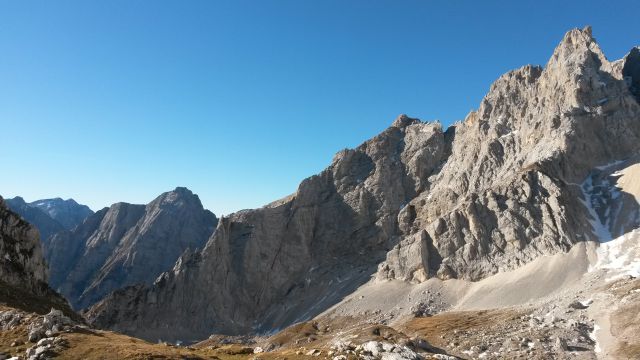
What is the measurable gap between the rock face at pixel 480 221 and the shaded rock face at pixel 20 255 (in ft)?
323

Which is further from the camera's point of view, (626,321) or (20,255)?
(20,255)

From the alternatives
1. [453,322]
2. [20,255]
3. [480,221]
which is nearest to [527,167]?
[480,221]

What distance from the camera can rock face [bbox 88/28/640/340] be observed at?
142 meters

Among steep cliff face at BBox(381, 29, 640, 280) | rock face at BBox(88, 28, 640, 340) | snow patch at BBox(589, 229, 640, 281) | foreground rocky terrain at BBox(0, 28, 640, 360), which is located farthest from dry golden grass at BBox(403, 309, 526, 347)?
rock face at BBox(88, 28, 640, 340)

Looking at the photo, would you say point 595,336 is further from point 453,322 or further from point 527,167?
point 527,167

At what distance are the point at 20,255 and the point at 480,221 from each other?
126877 millimetres

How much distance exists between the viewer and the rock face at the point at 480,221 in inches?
5581

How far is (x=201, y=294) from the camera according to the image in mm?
192375

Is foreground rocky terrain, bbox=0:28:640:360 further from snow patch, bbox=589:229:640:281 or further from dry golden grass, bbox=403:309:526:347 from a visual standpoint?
dry golden grass, bbox=403:309:526:347

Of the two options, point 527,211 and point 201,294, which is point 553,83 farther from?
point 201,294

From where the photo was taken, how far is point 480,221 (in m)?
150

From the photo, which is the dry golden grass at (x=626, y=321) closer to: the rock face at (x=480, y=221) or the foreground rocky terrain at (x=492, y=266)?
the foreground rocky terrain at (x=492, y=266)

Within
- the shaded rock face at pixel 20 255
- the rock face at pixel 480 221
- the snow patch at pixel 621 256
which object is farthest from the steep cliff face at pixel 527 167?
the shaded rock face at pixel 20 255

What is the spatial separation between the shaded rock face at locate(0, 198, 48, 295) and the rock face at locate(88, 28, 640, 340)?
98.5 m
